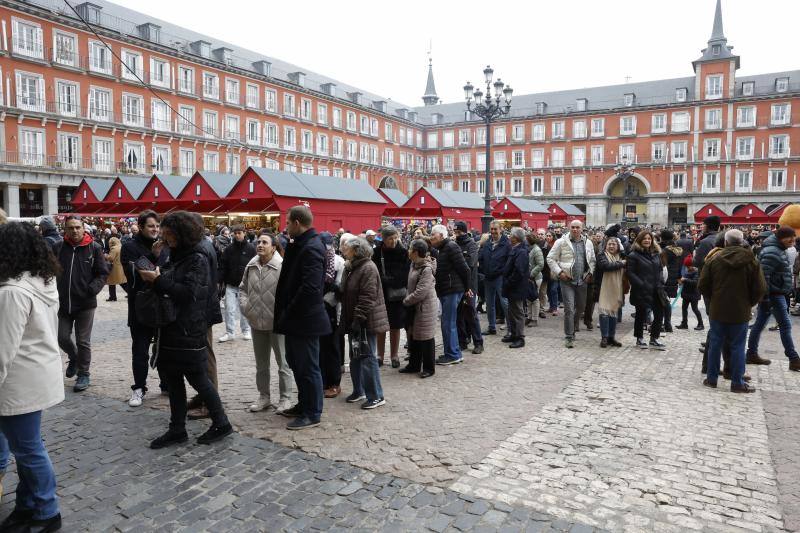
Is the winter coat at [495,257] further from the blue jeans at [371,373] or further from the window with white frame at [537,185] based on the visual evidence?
the window with white frame at [537,185]

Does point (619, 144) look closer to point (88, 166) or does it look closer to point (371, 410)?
point (88, 166)

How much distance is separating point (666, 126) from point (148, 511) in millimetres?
55219

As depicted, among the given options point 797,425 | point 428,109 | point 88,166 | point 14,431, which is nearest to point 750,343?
point 797,425

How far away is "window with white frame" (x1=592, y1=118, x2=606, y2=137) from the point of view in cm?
5226

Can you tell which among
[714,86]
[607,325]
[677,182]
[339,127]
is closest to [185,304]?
[607,325]

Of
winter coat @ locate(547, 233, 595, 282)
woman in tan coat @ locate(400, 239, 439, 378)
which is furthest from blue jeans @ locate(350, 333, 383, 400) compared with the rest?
winter coat @ locate(547, 233, 595, 282)

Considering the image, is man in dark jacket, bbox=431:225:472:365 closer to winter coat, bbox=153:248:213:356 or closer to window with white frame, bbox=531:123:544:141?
winter coat, bbox=153:248:213:356

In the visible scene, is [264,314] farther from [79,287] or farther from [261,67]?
[261,67]

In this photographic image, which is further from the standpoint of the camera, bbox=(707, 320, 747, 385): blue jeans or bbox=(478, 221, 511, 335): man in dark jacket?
bbox=(478, 221, 511, 335): man in dark jacket

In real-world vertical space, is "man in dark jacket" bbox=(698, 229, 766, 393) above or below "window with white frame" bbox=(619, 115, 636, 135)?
below

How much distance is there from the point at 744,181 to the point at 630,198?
9320 millimetres

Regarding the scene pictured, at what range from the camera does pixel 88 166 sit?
3159 centimetres

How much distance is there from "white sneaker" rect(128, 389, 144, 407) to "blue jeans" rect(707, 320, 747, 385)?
19.6 ft

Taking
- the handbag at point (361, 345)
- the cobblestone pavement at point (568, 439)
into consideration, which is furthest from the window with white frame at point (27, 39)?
the handbag at point (361, 345)
